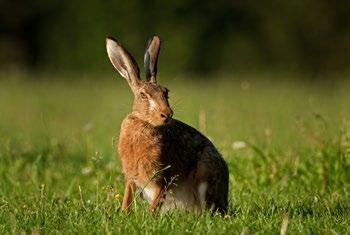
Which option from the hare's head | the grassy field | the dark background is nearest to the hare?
the hare's head

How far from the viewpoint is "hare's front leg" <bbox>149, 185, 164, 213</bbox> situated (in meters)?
5.77

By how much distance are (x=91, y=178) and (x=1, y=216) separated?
2.48 m

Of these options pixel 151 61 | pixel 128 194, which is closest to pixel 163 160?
pixel 128 194

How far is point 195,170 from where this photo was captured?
6082 mm

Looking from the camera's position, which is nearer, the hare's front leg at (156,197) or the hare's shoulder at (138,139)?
the hare's front leg at (156,197)

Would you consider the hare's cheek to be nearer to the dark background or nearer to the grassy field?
the grassy field

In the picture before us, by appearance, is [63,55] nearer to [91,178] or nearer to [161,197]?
[91,178]

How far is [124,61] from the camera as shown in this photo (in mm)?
6258

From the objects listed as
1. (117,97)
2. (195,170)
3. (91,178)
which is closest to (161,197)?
(195,170)

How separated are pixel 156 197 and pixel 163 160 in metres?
0.25

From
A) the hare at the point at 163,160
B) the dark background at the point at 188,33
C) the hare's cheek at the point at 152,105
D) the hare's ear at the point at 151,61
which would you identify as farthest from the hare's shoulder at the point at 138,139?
the dark background at the point at 188,33

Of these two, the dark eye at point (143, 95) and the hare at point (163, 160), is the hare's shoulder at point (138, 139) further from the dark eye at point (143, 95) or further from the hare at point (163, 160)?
the dark eye at point (143, 95)

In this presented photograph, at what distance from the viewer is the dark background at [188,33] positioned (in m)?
26.3

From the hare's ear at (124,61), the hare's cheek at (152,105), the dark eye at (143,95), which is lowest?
the hare's cheek at (152,105)
